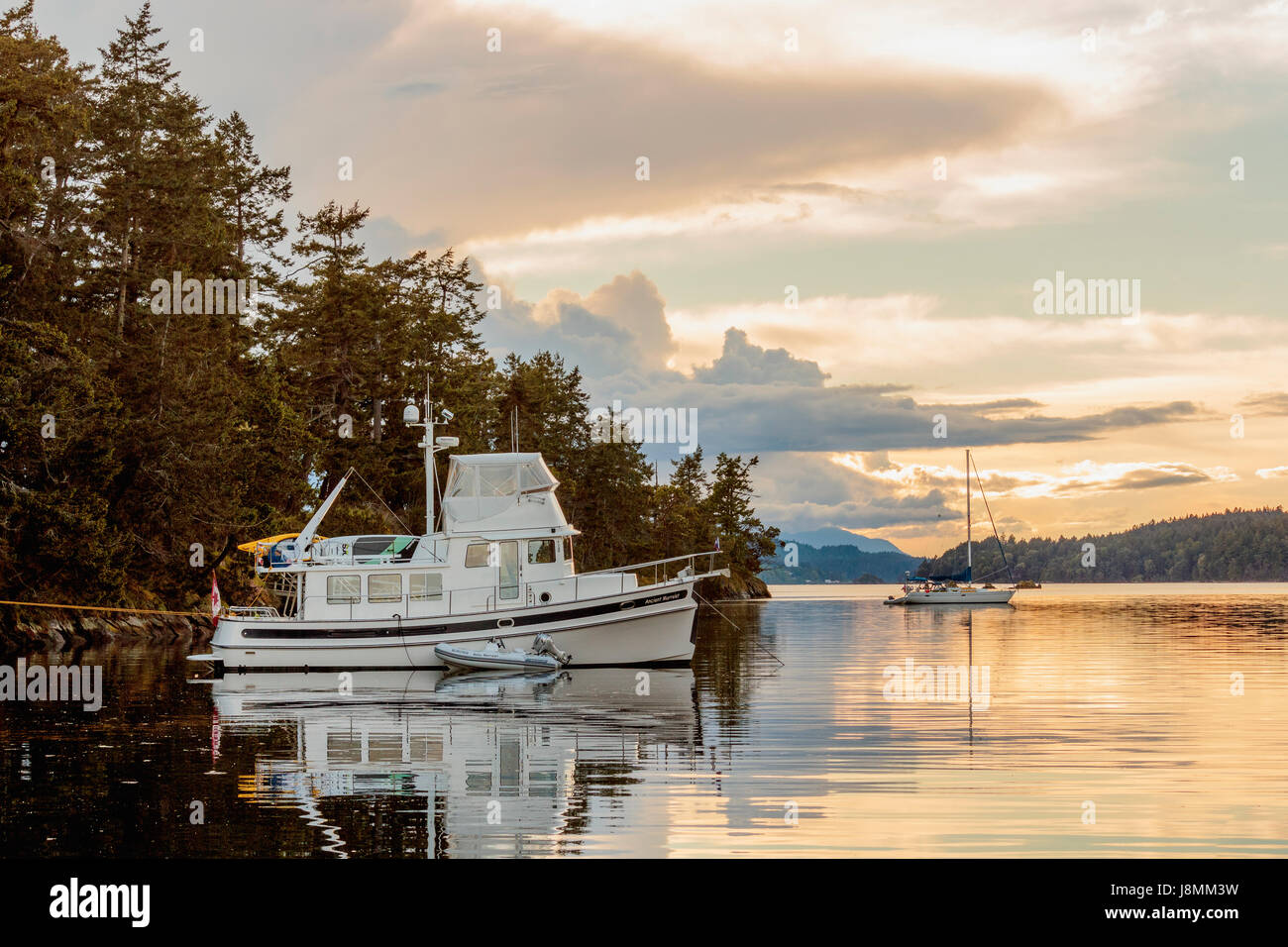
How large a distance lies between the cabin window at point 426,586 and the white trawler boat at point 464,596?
0.03 m

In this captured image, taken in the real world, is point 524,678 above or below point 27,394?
below

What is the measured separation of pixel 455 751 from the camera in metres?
20.2

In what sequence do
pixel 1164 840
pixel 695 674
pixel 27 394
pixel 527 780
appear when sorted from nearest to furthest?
pixel 1164 840, pixel 527 780, pixel 695 674, pixel 27 394

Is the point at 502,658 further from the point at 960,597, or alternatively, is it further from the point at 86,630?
the point at 960,597

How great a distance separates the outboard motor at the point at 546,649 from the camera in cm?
3459

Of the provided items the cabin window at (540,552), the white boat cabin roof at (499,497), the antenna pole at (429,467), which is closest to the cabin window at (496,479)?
the white boat cabin roof at (499,497)

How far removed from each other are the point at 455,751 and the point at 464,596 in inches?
619

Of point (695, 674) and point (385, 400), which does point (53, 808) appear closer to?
point (695, 674)

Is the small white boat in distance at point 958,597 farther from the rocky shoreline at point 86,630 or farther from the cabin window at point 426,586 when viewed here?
the cabin window at point 426,586

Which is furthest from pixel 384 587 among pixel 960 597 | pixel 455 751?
pixel 960 597
